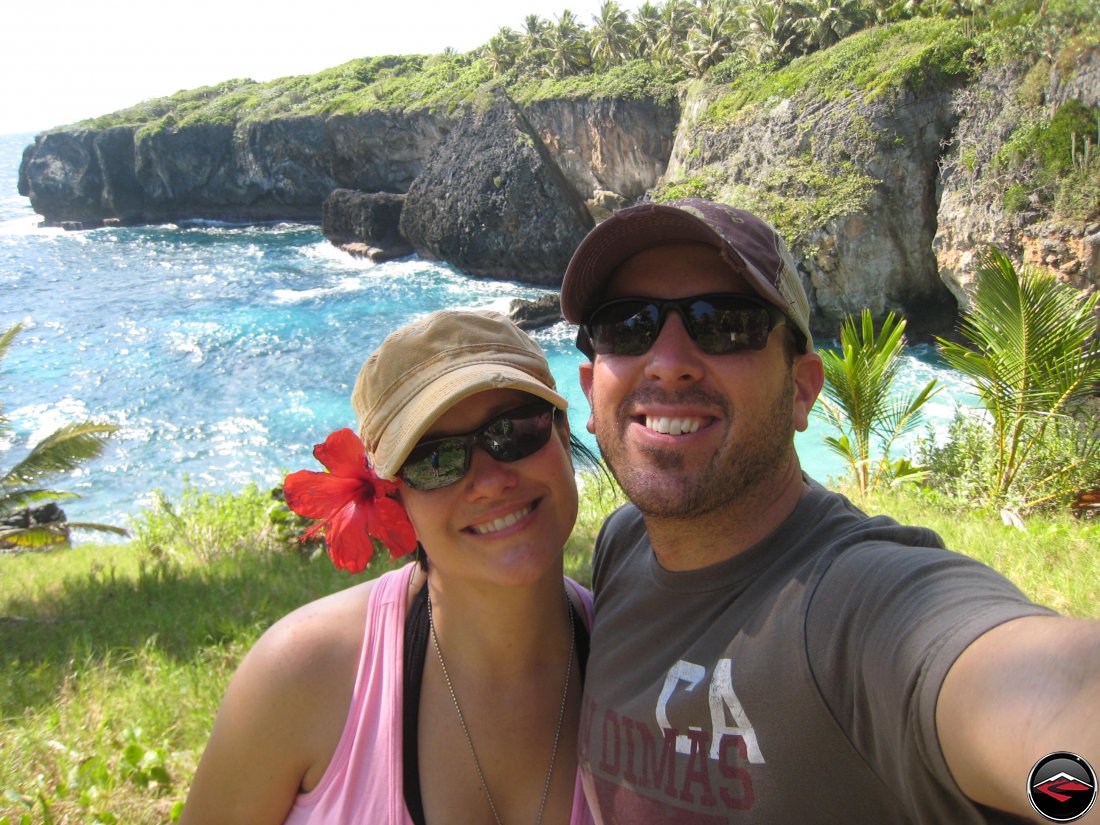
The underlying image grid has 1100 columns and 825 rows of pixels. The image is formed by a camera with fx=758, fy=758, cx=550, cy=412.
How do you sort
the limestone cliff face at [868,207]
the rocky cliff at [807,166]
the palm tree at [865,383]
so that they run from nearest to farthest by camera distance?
the palm tree at [865,383], the rocky cliff at [807,166], the limestone cliff face at [868,207]

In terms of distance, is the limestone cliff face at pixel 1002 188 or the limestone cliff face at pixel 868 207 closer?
the limestone cliff face at pixel 1002 188

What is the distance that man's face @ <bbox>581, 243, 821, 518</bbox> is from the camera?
1.70 meters

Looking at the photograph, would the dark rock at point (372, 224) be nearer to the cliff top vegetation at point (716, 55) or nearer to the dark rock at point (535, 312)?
the cliff top vegetation at point (716, 55)

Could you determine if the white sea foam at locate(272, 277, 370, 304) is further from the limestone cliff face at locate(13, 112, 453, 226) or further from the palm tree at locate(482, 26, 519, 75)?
the palm tree at locate(482, 26, 519, 75)

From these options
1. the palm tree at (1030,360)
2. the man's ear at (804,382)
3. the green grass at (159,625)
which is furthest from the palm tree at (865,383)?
the man's ear at (804,382)

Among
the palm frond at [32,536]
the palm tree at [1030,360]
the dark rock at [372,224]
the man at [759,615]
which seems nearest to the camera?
the man at [759,615]

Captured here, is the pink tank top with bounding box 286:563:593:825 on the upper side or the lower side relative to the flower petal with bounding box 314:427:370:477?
lower

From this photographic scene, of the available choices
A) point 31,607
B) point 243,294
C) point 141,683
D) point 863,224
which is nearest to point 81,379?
point 243,294

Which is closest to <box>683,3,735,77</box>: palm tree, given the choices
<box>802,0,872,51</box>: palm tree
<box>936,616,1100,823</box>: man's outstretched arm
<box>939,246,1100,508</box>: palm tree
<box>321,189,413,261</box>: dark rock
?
<box>802,0,872,51</box>: palm tree

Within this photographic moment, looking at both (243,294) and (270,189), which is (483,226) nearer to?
(243,294)

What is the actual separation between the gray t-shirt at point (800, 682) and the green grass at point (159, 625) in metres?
2.15

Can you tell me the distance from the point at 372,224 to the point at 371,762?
45488 mm

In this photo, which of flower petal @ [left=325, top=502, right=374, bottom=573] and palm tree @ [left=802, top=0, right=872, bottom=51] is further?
palm tree @ [left=802, top=0, right=872, bottom=51]

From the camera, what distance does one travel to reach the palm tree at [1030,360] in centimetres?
719
